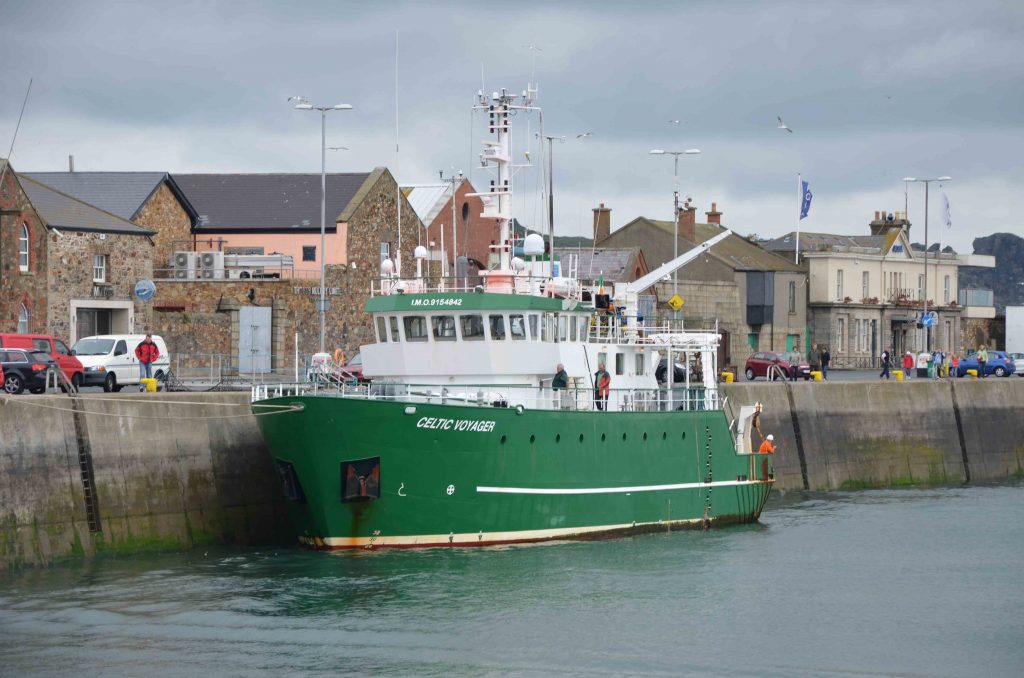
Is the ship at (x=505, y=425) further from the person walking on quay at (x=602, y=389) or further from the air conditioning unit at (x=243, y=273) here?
the air conditioning unit at (x=243, y=273)

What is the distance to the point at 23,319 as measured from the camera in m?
50.8

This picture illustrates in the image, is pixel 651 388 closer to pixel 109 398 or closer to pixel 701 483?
pixel 701 483

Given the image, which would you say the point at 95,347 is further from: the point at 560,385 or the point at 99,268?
the point at 560,385

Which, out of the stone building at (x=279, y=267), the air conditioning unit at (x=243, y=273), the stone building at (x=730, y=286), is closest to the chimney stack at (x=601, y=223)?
the stone building at (x=730, y=286)

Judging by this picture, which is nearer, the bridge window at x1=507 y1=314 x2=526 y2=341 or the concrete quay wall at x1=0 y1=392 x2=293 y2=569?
the concrete quay wall at x1=0 y1=392 x2=293 y2=569

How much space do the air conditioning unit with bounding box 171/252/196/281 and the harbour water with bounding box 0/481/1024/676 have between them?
31369 millimetres

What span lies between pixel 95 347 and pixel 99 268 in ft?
42.3

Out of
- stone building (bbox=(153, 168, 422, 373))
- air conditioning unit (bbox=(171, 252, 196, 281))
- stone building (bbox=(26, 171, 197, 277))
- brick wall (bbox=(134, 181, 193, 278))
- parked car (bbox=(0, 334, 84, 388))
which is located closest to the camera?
parked car (bbox=(0, 334, 84, 388))

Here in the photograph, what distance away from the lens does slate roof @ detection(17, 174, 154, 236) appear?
52.9 m

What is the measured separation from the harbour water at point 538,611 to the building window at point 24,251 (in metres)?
22.5

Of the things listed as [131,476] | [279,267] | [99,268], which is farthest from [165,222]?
[131,476]

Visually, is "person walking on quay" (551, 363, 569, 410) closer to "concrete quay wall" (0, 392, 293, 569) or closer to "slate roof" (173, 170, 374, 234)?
"concrete quay wall" (0, 392, 293, 569)

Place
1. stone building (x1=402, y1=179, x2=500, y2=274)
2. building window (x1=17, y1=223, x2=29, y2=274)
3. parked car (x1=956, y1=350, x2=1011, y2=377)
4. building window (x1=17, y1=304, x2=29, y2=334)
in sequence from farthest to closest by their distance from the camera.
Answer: stone building (x1=402, y1=179, x2=500, y2=274) < parked car (x1=956, y1=350, x2=1011, y2=377) < building window (x1=17, y1=304, x2=29, y2=334) < building window (x1=17, y1=223, x2=29, y2=274)

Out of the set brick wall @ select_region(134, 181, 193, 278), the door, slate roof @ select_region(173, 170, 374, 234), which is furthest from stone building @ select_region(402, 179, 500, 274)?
the door
